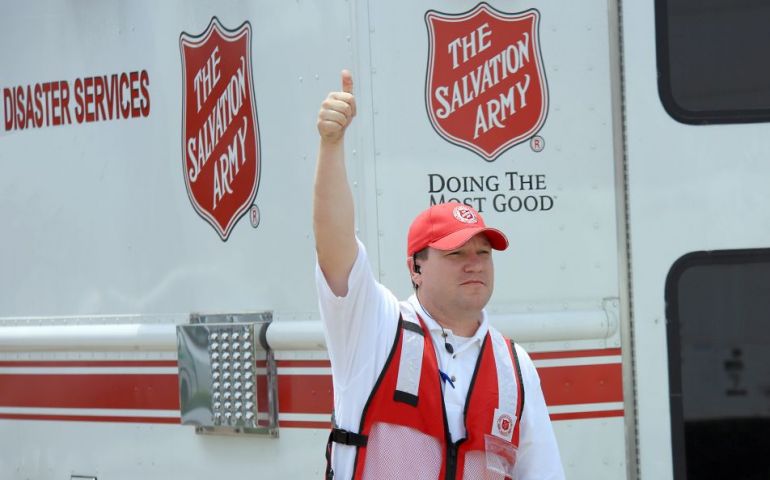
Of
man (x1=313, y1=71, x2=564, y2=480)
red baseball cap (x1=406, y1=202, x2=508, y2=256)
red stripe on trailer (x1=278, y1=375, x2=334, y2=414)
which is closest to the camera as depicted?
man (x1=313, y1=71, x2=564, y2=480)

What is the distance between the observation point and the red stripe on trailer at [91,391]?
12.7 ft

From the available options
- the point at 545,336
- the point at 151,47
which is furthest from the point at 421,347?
the point at 151,47

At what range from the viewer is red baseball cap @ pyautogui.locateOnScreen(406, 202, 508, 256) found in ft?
8.20

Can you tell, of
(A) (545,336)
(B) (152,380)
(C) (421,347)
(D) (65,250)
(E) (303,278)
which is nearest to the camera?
(C) (421,347)

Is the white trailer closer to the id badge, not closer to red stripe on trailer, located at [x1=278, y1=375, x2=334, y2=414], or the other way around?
red stripe on trailer, located at [x1=278, y1=375, x2=334, y2=414]

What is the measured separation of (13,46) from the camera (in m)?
4.33

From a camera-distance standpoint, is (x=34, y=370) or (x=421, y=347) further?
(x=34, y=370)

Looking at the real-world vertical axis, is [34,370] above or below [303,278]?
below

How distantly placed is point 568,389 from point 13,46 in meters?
2.65

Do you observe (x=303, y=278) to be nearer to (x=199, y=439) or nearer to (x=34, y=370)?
(x=199, y=439)

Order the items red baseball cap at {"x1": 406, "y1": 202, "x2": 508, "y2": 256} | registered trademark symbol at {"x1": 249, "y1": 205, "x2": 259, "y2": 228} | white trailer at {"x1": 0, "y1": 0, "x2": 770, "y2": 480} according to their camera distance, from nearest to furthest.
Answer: red baseball cap at {"x1": 406, "y1": 202, "x2": 508, "y2": 256} → white trailer at {"x1": 0, "y1": 0, "x2": 770, "y2": 480} → registered trademark symbol at {"x1": 249, "y1": 205, "x2": 259, "y2": 228}

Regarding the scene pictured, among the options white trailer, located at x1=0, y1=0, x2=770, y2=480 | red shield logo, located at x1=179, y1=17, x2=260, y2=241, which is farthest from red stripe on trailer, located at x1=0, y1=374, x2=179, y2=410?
red shield logo, located at x1=179, y1=17, x2=260, y2=241

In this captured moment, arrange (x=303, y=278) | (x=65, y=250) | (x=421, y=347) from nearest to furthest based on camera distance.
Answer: (x=421, y=347) → (x=303, y=278) → (x=65, y=250)

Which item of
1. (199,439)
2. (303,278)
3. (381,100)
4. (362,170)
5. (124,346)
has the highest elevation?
(381,100)
